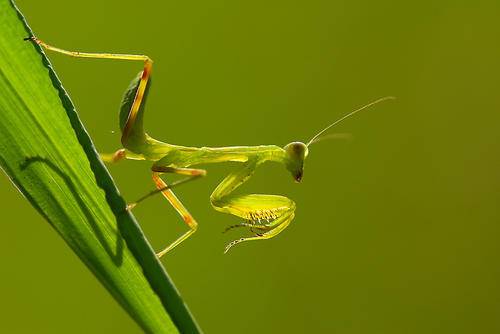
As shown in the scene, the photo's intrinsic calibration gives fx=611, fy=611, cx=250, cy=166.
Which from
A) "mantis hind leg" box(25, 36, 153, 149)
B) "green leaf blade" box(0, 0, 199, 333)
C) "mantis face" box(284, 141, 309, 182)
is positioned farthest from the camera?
"mantis face" box(284, 141, 309, 182)

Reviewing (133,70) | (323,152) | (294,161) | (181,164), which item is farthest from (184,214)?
(323,152)

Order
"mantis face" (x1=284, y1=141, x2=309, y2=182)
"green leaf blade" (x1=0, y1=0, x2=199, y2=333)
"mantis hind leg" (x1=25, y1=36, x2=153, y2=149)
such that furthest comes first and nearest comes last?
"mantis face" (x1=284, y1=141, x2=309, y2=182) → "mantis hind leg" (x1=25, y1=36, x2=153, y2=149) → "green leaf blade" (x1=0, y1=0, x2=199, y2=333)

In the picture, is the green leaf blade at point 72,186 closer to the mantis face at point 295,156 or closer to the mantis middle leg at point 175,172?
the mantis middle leg at point 175,172

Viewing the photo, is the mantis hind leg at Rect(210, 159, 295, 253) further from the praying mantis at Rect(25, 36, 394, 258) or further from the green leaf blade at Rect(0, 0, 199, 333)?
the green leaf blade at Rect(0, 0, 199, 333)

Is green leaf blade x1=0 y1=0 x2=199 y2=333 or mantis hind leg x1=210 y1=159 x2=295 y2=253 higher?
green leaf blade x1=0 y1=0 x2=199 y2=333

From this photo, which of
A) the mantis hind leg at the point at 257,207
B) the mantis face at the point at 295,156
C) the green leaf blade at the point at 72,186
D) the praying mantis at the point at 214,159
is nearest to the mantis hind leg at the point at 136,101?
the praying mantis at the point at 214,159

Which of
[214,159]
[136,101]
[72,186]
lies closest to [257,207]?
[214,159]

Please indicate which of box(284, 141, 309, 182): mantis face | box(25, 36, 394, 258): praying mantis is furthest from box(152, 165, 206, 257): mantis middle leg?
box(284, 141, 309, 182): mantis face

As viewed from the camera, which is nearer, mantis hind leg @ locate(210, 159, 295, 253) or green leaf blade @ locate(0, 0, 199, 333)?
green leaf blade @ locate(0, 0, 199, 333)

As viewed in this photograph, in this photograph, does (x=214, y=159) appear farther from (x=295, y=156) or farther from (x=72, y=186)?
(x=72, y=186)
